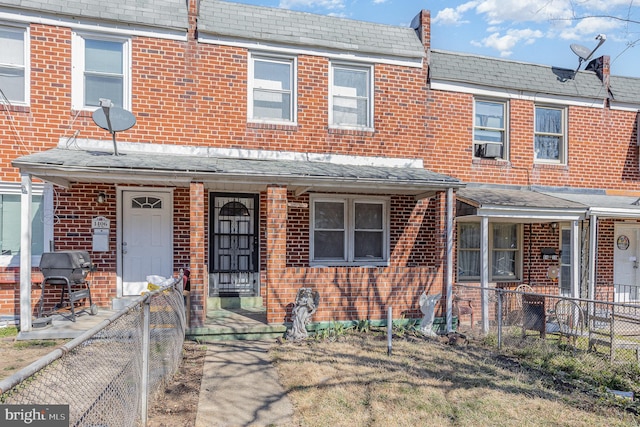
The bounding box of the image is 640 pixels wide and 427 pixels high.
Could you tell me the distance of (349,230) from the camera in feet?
33.5

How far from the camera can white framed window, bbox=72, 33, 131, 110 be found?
8.54 meters

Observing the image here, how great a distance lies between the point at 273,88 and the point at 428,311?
575 cm

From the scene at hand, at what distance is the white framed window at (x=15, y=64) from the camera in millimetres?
8211

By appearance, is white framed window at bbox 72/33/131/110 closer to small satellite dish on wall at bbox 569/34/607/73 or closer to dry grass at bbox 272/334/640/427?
dry grass at bbox 272/334/640/427

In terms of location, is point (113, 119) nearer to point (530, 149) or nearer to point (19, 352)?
point (19, 352)

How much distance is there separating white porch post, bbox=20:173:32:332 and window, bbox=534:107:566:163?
446 inches

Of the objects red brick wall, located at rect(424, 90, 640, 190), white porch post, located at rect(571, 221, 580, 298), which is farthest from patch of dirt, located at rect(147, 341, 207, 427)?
white porch post, located at rect(571, 221, 580, 298)

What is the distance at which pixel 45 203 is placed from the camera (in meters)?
8.38

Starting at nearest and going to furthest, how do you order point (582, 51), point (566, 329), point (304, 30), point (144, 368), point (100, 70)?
point (144, 368) < point (566, 329) < point (100, 70) < point (304, 30) < point (582, 51)

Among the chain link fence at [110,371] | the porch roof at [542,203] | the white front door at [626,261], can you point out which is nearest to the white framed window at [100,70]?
the chain link fence at [110,371]

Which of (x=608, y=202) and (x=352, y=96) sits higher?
(x=352, y=96)

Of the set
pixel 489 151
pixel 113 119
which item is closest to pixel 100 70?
pixel 113 119

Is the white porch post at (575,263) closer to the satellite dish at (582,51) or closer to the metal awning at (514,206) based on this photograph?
the metal awning at (514,206)

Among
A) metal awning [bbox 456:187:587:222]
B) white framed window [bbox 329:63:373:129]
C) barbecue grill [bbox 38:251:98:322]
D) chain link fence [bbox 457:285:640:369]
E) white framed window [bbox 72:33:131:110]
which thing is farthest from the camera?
white framed window [bbox 329:63:373:129]
